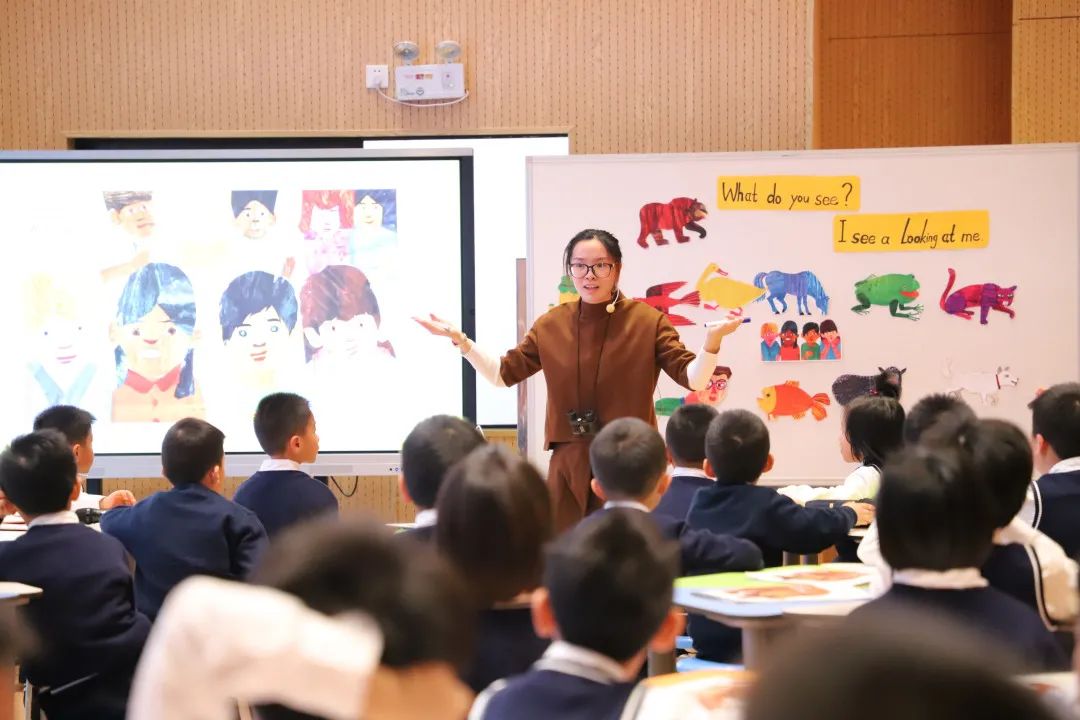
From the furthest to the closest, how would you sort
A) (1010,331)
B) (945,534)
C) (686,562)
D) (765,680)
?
(1010,331) → (686,562) → (945,534) → (765,680)

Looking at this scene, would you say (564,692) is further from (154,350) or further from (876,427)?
(154,350)

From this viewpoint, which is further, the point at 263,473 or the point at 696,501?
the point at 263,473

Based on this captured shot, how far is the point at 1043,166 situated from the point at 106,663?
4.06 metres

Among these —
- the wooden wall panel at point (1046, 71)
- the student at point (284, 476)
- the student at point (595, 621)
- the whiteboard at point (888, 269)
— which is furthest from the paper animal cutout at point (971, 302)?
the student at point (595, 621)

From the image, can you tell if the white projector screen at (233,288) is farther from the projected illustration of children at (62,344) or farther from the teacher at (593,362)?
the teacher at (593,362)

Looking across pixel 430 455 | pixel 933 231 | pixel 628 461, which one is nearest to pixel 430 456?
pixel 430 455

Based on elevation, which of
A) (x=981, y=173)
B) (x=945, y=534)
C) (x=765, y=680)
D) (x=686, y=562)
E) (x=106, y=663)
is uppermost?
(x=981, y=173)

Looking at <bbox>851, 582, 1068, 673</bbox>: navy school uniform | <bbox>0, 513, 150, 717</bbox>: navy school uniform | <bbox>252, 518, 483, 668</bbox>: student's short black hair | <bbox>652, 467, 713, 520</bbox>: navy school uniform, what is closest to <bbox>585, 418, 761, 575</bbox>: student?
<bbox>652, 467, 713, 520</bbox>: navy school uniform

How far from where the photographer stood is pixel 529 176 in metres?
4.95

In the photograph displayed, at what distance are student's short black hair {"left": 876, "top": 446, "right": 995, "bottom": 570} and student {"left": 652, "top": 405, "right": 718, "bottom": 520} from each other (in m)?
1.42

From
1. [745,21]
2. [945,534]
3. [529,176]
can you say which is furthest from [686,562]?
[745,21]

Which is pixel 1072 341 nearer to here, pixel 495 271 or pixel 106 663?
pixel 495 271

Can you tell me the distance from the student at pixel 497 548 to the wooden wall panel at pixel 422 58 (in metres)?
4.12

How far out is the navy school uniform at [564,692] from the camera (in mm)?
1271
